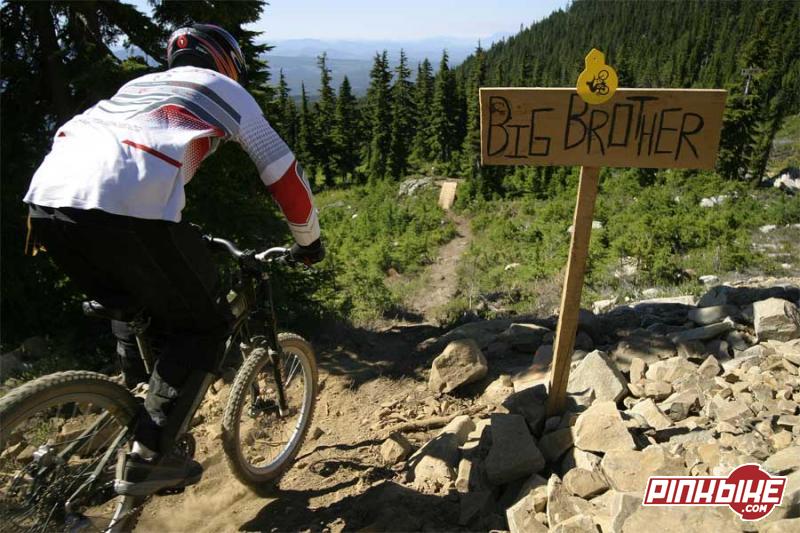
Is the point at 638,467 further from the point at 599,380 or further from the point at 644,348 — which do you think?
the point at 644,348

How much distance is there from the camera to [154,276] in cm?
212

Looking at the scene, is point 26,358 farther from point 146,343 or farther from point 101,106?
point 101,106

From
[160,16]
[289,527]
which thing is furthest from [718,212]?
[289,527]

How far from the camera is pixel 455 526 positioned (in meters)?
2.76

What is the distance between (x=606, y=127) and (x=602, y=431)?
1746mm

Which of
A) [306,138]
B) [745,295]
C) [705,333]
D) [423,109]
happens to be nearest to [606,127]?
[705,333]

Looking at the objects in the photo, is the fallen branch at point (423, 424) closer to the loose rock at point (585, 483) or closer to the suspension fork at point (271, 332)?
the suspension fork at point (271, 332)

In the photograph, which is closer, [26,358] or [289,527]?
[289,527]

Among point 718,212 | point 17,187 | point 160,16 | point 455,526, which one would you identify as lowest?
point 718,212

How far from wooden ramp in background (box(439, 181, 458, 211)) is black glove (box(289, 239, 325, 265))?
3623 centimetres

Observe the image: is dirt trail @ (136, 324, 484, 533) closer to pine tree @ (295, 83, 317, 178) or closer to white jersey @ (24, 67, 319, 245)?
white jersey @ (24, 67, 319, 245)

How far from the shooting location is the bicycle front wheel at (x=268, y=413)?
9.58 ft

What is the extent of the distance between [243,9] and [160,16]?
1098mm

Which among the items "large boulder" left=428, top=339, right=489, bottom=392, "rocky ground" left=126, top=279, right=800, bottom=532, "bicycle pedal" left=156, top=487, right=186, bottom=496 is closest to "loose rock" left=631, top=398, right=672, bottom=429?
"rocky ground" left=126, top=279, right=800, bottom=532
